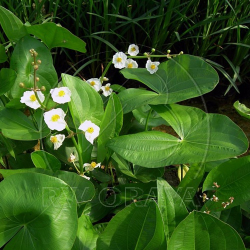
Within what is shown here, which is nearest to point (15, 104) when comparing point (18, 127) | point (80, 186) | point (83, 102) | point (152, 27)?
point (18, 127)

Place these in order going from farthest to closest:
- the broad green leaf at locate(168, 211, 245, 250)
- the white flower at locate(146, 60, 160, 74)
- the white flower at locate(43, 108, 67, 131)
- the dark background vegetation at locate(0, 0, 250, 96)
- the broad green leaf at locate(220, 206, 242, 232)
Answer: the dark background vegetation at locate(0, 0, 250, 96) → the white flower at locate(146, 60, 160, 74) → the broad green leaf at locate(220, 206, 242, 232) → the white flower at locate(43, 108, 67, 131) → the broad green leaf at locate(168, 211, 245, 250)

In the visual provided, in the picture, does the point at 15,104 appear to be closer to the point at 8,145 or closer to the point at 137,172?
the point at 8,145

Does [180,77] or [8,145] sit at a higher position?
[180,77]

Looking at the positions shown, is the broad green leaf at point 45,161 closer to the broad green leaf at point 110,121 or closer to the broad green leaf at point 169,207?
the broad green leaf at point 110,121

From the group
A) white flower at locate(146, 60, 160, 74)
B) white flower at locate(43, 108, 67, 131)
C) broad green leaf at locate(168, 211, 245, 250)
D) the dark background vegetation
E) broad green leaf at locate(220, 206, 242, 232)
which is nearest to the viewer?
broad green leaf at locate(168, 211, 245, 250)

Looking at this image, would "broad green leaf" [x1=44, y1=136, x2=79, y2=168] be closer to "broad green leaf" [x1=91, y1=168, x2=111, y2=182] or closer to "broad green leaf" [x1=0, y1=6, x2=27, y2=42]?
"broad green leaf" [x1=91, y1=168, x2=111, y2=182]

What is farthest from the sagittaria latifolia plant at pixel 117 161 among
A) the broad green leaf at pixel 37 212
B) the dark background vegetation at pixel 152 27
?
the dark background vegetation at pixel 152 27

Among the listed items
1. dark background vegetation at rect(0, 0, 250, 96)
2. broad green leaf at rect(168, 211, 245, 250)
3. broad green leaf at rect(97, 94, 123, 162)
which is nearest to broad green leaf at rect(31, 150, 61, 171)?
broad green leaf at rect(97, 94, 123, 162)

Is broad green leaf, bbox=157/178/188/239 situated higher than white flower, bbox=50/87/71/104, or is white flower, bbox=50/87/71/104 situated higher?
white flower, bbox=50/87/71/104
